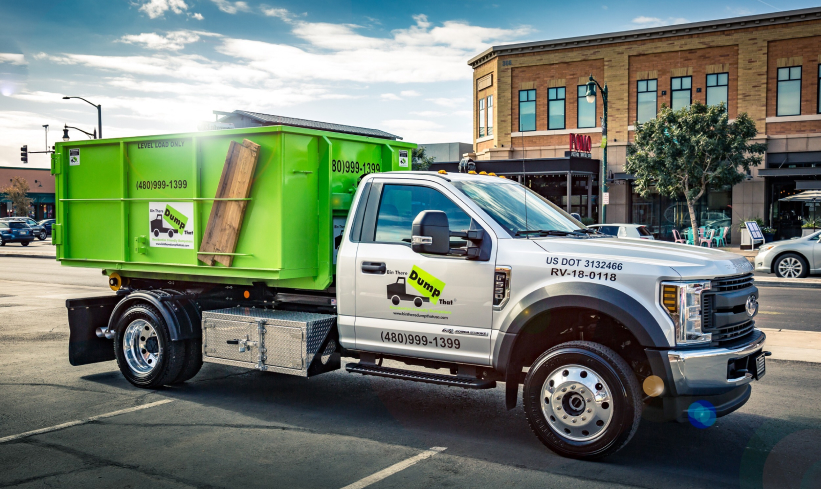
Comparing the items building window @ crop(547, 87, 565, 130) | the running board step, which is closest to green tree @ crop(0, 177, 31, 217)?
building window @ crop(547, 87, 565, 130)

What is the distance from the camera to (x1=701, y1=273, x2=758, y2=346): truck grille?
→ 4898 millimetres

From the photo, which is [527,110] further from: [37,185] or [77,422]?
[37,185]

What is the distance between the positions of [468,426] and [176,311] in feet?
10.4

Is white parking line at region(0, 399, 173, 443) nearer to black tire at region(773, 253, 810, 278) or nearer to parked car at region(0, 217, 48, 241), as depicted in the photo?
black tire at region(773, 253, 810, 278)

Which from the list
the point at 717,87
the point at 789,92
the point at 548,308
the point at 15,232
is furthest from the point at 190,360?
the point at 15,232

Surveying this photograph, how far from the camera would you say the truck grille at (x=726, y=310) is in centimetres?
490

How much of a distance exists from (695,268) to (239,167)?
4106mm

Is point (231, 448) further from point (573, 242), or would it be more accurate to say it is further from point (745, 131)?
point (745, 131)

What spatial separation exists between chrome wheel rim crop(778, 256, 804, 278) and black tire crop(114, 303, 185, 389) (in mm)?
17119


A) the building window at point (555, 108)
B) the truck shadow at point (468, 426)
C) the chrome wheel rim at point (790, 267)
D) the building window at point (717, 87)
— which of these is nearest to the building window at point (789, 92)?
the building window at point (717, 87)

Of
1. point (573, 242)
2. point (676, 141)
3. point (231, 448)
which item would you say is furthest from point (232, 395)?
point (676, 141)

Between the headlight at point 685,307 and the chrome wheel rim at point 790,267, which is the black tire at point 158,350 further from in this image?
the chrome wheel rim at point 790,267

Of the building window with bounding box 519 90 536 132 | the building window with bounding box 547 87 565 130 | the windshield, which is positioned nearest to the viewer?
the windshield

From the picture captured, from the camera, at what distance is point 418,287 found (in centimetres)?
577
